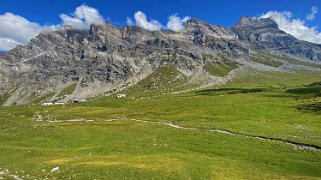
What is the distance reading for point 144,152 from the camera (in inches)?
2655

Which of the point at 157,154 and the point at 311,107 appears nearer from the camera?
the point at 157,154

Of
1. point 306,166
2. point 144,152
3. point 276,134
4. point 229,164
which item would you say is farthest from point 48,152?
point 276,134

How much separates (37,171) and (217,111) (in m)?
122

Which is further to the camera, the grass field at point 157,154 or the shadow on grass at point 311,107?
the shadow on grass at point 311,107

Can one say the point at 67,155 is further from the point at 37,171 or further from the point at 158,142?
the point at 158,142

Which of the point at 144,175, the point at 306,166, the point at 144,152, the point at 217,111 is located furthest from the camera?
the point at 217,111

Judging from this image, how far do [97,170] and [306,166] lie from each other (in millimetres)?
33955

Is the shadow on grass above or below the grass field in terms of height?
above

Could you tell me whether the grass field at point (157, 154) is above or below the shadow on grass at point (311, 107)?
below

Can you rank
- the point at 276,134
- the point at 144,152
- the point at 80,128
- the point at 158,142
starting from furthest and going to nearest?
the point at 80,128
the point at 276,134
the point at 158,142
the point at 144,152

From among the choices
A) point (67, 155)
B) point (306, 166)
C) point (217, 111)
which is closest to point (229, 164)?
point (306, 166)

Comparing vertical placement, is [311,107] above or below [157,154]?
above

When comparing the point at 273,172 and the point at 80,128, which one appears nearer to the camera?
the point at 273,172

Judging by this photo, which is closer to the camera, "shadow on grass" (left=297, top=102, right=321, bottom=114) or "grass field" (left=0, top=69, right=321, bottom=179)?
"grass field" (left=0, top=69, right=321, bottom=179)
